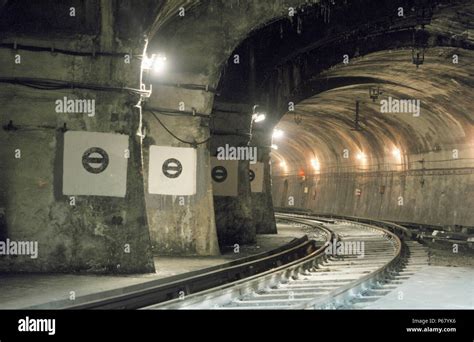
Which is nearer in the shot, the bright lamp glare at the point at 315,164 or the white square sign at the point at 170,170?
the white square sign at the point at 170,170

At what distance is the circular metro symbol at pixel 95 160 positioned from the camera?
1003 cm

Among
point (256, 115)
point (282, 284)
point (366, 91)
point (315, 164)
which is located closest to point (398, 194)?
point (366, 91)

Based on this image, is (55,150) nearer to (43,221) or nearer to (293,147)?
(43,221)

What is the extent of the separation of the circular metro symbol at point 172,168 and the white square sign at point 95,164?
8.70 feet

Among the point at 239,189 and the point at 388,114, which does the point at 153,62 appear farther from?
the point at 388,114

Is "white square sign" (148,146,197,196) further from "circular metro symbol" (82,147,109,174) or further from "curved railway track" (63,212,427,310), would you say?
"circular metro symbol" (82,147,109,174)

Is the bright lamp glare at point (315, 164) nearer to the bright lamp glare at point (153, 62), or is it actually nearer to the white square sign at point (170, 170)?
the white square sign at point (170, 170)

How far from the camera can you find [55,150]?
9.95m

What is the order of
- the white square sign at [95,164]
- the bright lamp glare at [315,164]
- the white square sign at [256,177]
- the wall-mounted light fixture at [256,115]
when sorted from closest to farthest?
the white square sign at [95,164] < the wall-mounted light fixture at [256,115] < the white square sign at [256,177] < the bright lamp glare at [315,164]

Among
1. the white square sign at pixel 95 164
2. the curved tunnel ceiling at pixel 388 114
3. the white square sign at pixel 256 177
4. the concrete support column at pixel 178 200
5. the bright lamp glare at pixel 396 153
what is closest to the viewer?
the white square sign at pixel 95 164

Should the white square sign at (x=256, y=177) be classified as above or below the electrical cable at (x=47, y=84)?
below

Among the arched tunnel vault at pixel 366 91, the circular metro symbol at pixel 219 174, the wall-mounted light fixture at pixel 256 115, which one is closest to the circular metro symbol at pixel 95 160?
the arched tunnel vault at pixel 366 91

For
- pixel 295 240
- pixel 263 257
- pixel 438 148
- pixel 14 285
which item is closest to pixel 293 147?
pixel 438 148
